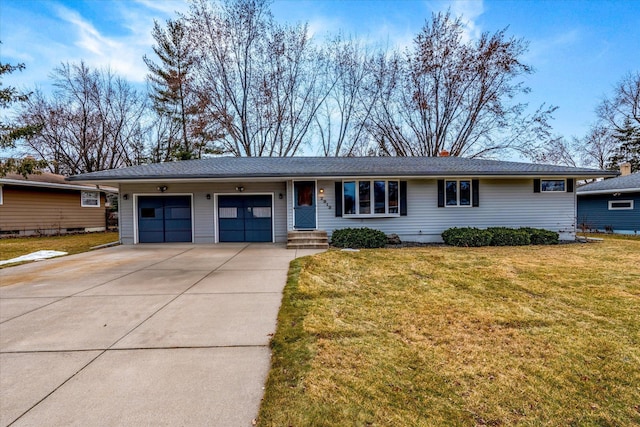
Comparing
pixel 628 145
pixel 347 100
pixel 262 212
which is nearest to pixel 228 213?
pixel 262 212

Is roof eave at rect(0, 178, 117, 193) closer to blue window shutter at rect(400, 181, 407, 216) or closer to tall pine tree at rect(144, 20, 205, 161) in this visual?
tall pine tree at rect(144, 20, 205, 161)

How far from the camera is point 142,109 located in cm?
2241

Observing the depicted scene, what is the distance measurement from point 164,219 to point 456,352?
1118 centimetres

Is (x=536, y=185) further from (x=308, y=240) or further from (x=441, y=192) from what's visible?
(x=308, y=240)

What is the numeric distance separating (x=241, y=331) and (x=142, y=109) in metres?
24.6

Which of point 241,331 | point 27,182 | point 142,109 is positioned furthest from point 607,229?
point 142,109

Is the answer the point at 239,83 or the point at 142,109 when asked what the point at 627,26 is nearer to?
the point at 239,83

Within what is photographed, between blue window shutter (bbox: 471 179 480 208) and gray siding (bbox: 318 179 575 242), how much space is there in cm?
18

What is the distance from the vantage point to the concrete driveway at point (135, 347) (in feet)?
6.57

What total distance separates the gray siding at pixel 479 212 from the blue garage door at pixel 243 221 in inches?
85.2

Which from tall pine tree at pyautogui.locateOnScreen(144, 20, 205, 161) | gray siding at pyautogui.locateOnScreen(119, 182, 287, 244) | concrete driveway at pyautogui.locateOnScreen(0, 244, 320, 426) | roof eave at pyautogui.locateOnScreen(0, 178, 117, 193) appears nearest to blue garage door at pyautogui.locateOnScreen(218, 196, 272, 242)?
gray siding at pyautogui.locateOnScreen(119, 182, 287, 244)

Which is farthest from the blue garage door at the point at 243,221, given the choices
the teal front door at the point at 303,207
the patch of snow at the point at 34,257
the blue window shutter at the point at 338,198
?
the patch of snow at the point at 34,257

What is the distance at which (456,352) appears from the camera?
2824 mm

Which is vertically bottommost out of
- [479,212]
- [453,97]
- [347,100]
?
[479,212]
